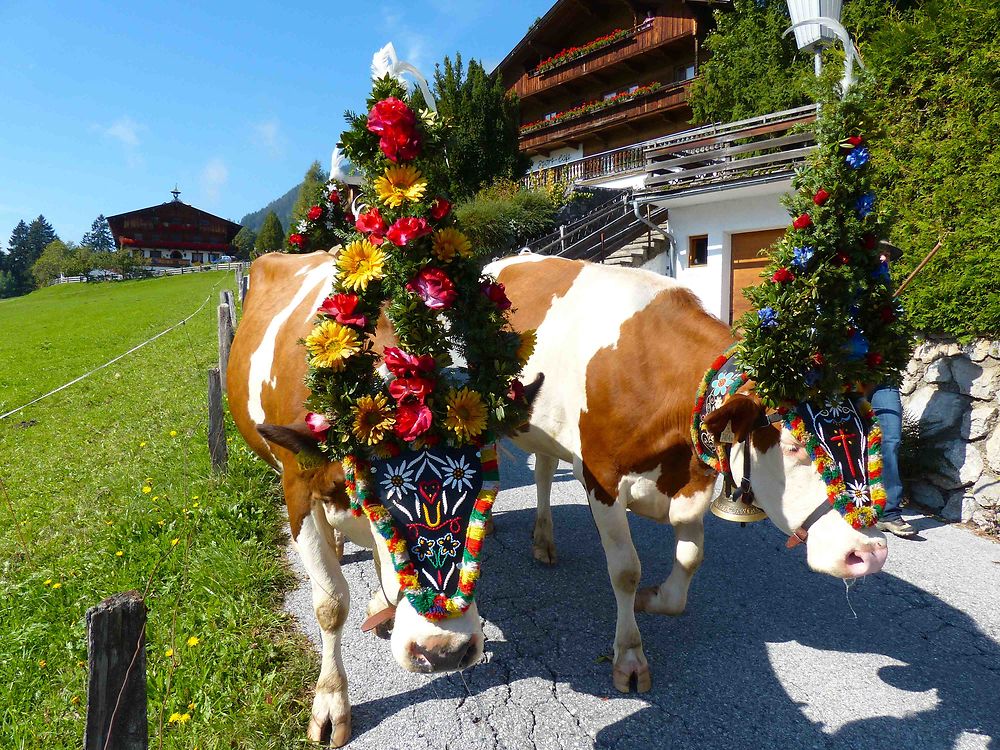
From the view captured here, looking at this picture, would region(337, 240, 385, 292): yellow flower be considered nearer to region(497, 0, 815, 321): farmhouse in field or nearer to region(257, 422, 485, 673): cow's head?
region(257, 422, 485, 673): cow's head

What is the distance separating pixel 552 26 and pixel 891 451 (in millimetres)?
28723

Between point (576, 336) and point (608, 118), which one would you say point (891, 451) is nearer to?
point (576, 336)

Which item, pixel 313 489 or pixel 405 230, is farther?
pixel 313 489

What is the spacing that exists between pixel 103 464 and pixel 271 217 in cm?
5867

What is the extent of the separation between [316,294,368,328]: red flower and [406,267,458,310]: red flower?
0.74 feet

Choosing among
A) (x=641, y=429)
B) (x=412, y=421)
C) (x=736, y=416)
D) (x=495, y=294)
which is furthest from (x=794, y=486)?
(x=412, y=421)

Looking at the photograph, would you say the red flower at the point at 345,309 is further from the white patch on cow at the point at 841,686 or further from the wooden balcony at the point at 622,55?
the wooden balcony at the point at 622,55

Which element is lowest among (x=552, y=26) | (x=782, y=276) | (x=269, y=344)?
(x=269, y=344)

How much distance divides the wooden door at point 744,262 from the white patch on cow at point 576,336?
24.0 ft

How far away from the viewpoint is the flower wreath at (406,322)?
91.4 inches

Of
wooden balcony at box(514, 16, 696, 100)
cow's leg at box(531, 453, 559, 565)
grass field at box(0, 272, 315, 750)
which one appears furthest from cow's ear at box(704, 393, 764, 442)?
wooden balcony at box(514, 16, 696, 100)

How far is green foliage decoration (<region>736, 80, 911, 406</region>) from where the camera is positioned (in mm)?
2617

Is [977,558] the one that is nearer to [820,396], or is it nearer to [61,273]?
[820,396]

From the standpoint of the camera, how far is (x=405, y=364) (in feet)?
7.75
